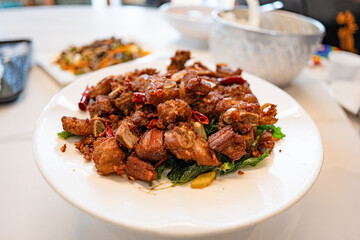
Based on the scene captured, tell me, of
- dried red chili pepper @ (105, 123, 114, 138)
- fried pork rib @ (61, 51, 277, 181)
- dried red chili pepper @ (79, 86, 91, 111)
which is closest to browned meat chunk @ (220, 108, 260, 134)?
fried pork rib @ (61, 51, 277, 181)

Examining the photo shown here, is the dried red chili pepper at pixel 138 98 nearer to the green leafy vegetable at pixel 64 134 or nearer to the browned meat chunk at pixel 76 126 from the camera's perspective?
the browned meat chunk at pixel 76 126

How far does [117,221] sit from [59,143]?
0.58 metres

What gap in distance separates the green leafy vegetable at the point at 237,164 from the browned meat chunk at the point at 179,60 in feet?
2.71

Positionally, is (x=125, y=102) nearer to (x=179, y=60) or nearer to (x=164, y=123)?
(x=164, y=123)

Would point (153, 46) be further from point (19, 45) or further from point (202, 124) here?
point (202, 124)

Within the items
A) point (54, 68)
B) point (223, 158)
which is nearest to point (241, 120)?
point (223, 158)

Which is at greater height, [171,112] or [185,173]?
[171,112]

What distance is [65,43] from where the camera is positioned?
3473 mm

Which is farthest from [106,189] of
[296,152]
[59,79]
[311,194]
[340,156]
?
[59,79]

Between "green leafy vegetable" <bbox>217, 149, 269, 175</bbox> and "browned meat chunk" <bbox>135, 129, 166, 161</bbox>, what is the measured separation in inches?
11.0

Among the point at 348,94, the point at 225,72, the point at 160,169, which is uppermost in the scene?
the point at 225,72

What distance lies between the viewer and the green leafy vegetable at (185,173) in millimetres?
1225

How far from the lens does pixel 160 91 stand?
1411mm

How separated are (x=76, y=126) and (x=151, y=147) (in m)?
0.42
